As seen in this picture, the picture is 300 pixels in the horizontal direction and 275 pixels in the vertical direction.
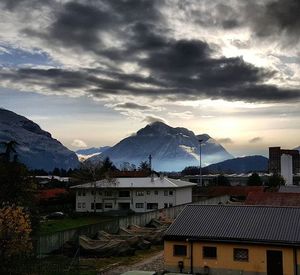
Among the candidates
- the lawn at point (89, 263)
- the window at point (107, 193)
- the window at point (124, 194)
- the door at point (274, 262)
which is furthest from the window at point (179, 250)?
the window at point (107, 193)

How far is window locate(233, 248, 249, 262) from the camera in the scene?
92.0 ft

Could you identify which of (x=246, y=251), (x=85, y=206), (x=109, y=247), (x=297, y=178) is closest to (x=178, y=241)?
(x=246, y=251)

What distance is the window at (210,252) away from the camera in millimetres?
28734

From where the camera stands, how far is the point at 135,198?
252ft

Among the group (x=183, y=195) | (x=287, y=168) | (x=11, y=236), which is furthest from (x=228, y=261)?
(x=287, y=168)

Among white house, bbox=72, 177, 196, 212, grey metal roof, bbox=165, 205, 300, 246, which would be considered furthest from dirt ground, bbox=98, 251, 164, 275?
white house, bbox=72, 177, 196, 212

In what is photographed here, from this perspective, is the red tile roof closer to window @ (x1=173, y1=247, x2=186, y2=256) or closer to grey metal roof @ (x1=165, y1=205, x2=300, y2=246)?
grey metal roof @ (x1=165, y1=205, x2=300, y2=246)

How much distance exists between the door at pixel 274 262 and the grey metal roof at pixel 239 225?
737 mm

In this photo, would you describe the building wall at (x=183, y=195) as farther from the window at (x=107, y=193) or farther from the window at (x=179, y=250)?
the window at (x=179, y=250)

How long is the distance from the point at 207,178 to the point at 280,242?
150 metres

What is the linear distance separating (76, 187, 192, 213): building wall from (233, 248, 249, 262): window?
47129 millimetres

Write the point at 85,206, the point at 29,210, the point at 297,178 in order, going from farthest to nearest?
the point at 297,178, the point at 85,206, the point at 29,210

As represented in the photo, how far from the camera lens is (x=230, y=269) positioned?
28125 millimetres

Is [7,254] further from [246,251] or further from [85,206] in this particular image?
[85,206]
